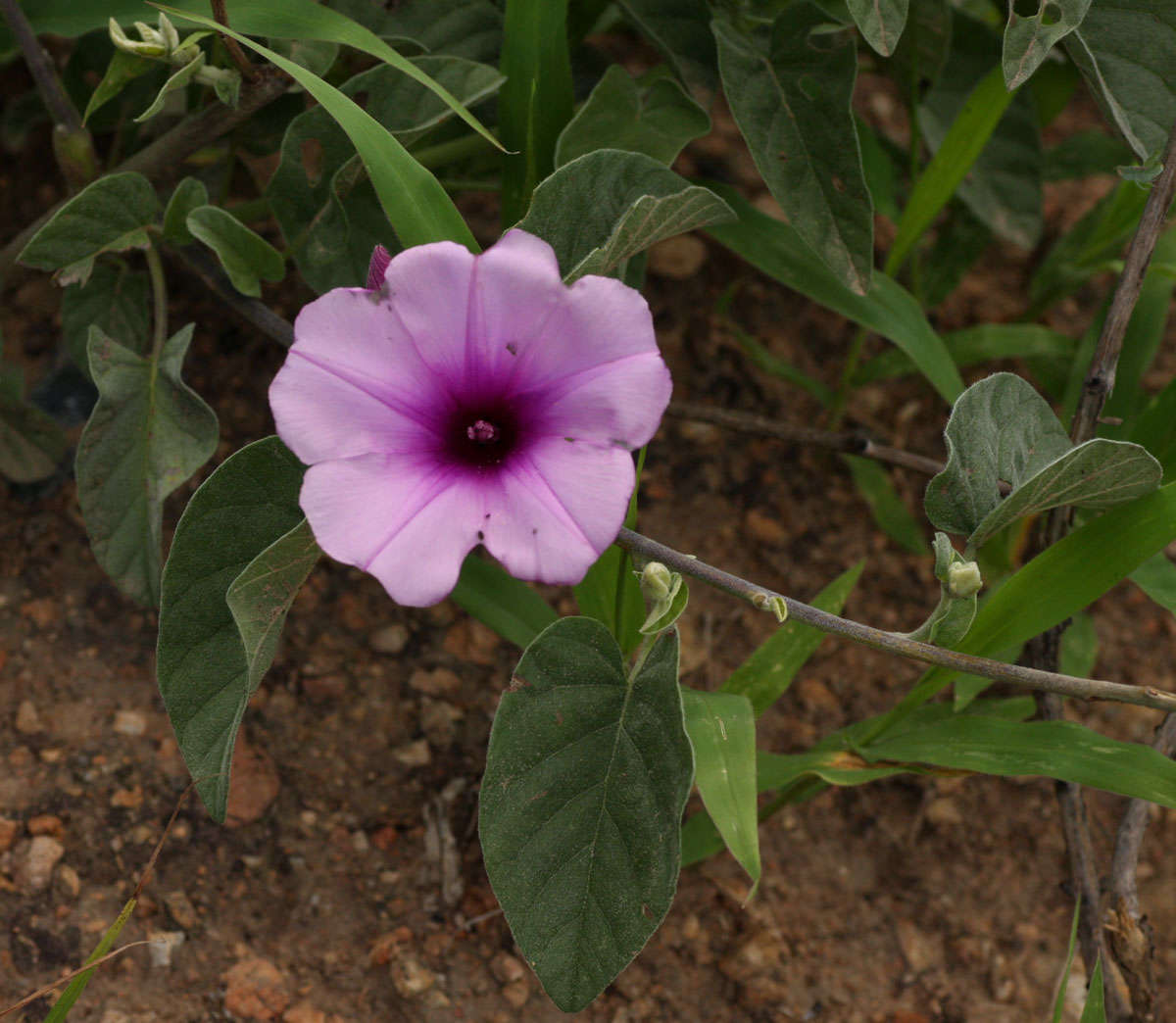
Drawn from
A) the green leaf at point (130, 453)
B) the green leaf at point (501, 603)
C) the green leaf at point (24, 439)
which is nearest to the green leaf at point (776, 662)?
the green leaf at point (501, 603)

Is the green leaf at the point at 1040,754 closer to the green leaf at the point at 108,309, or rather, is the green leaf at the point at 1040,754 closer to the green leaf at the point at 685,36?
the green leaf at the point at 685,36

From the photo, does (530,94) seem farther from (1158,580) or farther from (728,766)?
(1158,580)

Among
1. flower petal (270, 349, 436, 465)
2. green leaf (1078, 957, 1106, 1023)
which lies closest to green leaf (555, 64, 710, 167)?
flower petal (270, 349, 436, 465)

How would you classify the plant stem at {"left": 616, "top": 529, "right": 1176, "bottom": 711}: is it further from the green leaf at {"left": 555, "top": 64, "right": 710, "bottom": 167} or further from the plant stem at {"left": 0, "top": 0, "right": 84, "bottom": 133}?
the plant stem at {"left": 0, "top": 0, "right": 84, "bottom": 133}

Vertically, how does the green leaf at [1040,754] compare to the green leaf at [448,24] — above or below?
below

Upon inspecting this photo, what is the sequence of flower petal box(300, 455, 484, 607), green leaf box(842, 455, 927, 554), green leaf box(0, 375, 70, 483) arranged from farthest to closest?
1. green leaf box(842, 455, 927, 554)
2. green leaf box(0, 375, 70, 483)
3. flower petal box(300, 455, 484, 607)

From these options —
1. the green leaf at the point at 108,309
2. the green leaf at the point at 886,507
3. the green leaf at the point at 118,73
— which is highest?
the green leaf at the point at 118,73

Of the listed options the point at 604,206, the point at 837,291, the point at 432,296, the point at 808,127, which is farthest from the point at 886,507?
the point at 432,296
